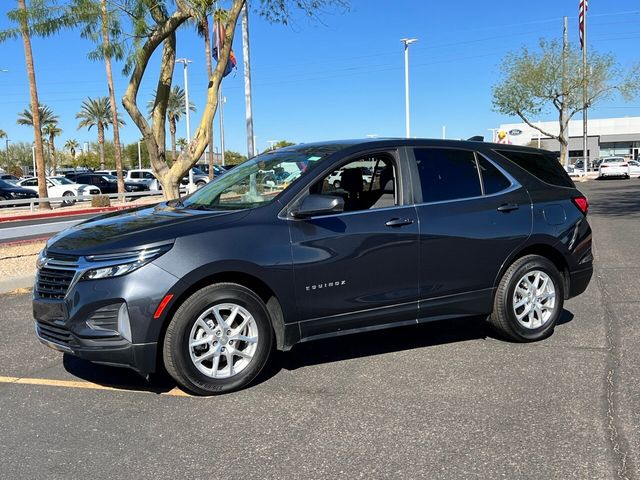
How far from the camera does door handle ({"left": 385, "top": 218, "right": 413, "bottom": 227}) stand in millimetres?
4859

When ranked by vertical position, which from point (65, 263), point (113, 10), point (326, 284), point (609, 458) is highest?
point (113, 10)

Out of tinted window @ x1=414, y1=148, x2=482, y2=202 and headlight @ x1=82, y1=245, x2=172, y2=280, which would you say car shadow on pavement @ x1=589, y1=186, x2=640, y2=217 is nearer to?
tinted window @ x1=414, y1=148, x2=482, y2=202

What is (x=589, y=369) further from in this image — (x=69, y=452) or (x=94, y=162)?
(x=94, y=162)

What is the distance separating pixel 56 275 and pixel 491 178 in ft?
11.9

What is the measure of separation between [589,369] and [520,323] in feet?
2.55

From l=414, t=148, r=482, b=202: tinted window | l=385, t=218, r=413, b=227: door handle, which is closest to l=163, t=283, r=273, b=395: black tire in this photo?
l=385, t=218, r=413, b=227: door handle

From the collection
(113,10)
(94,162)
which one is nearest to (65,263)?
(113,10)

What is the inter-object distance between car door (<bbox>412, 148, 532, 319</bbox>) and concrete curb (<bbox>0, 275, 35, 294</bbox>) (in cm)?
600

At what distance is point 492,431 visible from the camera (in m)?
3.77

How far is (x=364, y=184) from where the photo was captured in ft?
17.8

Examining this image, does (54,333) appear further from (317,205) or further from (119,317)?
(317,205)

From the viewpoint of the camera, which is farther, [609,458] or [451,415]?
[451,415]

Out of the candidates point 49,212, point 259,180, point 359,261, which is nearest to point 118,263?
point 259,180

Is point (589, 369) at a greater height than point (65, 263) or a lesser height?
lesser
